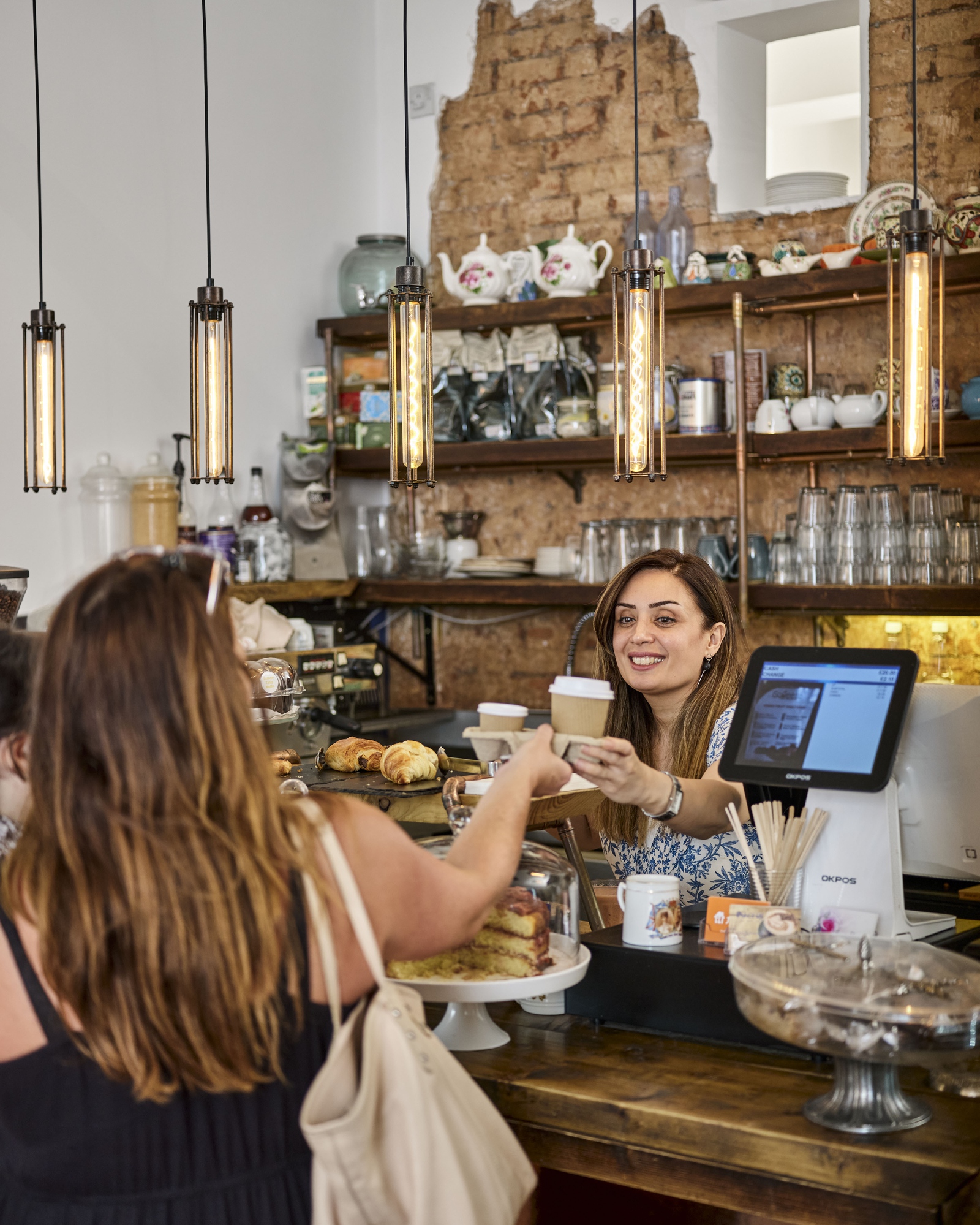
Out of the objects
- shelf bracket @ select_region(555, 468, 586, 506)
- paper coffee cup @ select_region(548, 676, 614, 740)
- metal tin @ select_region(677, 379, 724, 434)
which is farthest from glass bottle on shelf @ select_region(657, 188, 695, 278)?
paper coffee cup @ select_region(548, 676, 614, 740)

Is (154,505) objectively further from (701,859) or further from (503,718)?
(503,718)

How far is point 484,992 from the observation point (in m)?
1.75

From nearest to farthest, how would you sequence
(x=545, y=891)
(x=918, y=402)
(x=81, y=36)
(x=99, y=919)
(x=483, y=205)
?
(x=99, y=919) < (x=545, y=891) < (x=918, y=402) < (x=81, y=36) < (x=483, y=205)

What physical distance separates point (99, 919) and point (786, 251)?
3624mm

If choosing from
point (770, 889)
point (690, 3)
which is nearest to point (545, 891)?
point (770, 889)

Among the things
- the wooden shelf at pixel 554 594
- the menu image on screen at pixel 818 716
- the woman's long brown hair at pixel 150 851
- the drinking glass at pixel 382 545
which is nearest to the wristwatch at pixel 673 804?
the menu image on screen at pixel 818 716

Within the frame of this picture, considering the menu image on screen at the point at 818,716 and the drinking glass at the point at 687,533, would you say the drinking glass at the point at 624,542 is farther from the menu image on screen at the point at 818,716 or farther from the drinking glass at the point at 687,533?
the menu image on screen at the point at 818,716

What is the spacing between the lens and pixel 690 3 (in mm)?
4680

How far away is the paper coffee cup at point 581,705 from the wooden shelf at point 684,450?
2.48m

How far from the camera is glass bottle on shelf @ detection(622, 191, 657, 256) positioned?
4703mm

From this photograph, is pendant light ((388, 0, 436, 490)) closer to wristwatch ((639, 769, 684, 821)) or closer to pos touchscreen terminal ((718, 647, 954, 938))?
wristwatch ((639, 769, 684, 821))

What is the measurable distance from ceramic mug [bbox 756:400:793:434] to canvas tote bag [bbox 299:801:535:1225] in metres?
3.29

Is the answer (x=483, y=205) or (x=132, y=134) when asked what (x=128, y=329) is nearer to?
(x=132, y=134)

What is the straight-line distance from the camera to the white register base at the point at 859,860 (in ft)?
6.27
